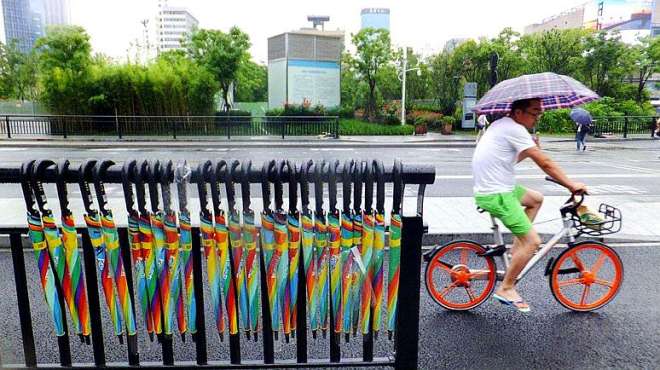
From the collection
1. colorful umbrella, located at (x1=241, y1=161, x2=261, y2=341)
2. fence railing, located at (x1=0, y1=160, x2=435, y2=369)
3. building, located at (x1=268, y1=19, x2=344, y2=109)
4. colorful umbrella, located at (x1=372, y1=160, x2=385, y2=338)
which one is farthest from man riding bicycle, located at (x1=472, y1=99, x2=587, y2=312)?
building, located at (x1=268, y1=19, x2=344, y2=109)

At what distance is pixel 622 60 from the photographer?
115ft

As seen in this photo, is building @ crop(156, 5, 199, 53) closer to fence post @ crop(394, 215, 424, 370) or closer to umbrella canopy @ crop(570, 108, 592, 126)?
umbrella canopy @ crop(570, 108, 592, 126)

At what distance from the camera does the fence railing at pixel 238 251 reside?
251cm

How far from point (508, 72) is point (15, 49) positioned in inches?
1973

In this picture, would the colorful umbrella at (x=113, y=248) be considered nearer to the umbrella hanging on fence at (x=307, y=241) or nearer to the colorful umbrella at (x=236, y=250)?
the colorful umbrella at (x=236, y=250)

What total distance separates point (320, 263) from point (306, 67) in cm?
3069

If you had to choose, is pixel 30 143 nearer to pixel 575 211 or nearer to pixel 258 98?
pixel 575 211

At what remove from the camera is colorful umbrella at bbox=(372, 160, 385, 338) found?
255 centimetres

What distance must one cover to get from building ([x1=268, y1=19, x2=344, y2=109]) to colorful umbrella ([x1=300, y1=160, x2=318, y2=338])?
95.0 ft

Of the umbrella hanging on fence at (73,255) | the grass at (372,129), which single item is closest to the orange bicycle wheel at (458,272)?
the umbrella hanging on fence at (73,255)

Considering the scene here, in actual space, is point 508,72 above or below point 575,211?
above

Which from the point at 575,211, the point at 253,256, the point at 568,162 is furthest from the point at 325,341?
the point at 568,162

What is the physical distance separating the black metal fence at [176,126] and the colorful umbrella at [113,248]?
23516mm

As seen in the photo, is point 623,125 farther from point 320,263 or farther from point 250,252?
point 250,252
